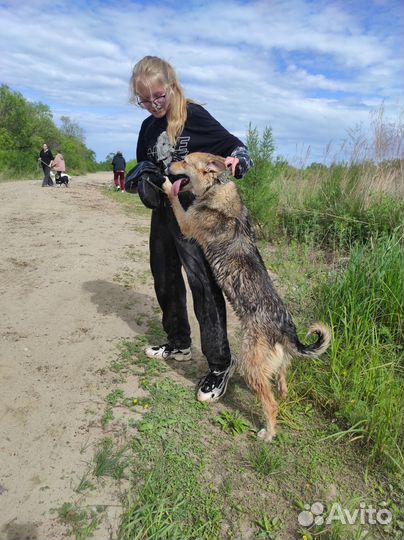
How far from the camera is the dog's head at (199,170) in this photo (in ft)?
8.87

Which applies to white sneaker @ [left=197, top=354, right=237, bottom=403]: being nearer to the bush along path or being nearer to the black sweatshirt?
the bush along path

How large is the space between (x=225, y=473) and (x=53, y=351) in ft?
6.29

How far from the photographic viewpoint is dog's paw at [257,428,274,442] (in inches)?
101

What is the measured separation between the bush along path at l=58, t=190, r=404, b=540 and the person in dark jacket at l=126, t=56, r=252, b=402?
1.22ft

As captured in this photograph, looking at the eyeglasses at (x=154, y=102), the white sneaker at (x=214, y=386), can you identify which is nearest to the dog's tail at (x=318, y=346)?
the white sneaker at (x=214, y=386)

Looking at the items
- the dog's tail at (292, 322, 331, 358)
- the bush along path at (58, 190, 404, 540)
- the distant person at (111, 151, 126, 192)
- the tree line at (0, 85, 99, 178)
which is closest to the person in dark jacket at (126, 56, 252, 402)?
the bush along path at (58, 190, 404, 540)

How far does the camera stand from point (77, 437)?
2.45m

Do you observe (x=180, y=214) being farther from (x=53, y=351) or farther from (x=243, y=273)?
(x=53, y=351)

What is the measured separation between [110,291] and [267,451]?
297 centimetres

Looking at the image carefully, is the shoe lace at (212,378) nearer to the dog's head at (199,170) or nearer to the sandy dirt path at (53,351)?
the sandy dirt path at (53,351)

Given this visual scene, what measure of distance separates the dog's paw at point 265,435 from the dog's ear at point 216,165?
1.86 meters

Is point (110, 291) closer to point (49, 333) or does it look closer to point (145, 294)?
point (145, 294)

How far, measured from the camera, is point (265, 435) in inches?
102

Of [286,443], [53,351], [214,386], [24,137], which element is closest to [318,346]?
[286,443]
